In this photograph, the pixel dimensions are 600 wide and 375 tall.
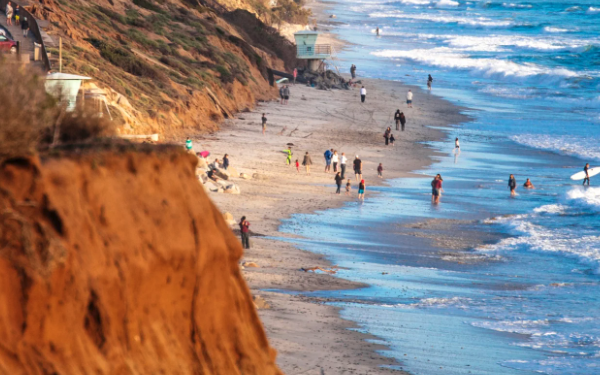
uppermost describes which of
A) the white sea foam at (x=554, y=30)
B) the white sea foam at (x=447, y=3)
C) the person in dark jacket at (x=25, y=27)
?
the white sea foam at (x=447, y=3)

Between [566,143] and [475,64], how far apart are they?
30.0 metres

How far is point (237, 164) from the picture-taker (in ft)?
88.2

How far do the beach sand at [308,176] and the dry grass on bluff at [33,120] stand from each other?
14.0ft

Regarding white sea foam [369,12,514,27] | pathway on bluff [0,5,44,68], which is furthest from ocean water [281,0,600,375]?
white sea foam [369,12,514,27]

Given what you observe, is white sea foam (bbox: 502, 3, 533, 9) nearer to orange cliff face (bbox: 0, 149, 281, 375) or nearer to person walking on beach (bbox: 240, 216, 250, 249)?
person walking on beach (bbox: 240, 216, 250, 249)

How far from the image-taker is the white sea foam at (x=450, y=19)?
104 meters

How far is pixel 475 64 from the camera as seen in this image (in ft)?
216

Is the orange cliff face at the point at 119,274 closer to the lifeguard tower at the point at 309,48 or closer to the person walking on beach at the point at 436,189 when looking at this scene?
the person walking on beach at the point at 436,189

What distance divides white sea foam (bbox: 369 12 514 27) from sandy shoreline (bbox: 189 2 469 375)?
179 ft

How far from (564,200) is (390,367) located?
1624cm

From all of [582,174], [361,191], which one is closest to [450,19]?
[582,174]

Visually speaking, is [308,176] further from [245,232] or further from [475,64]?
[475,64]

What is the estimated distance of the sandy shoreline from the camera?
39.7 feet

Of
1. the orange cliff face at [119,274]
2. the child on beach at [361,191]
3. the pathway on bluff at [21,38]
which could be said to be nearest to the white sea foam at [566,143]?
the child on beach at [361,191]
